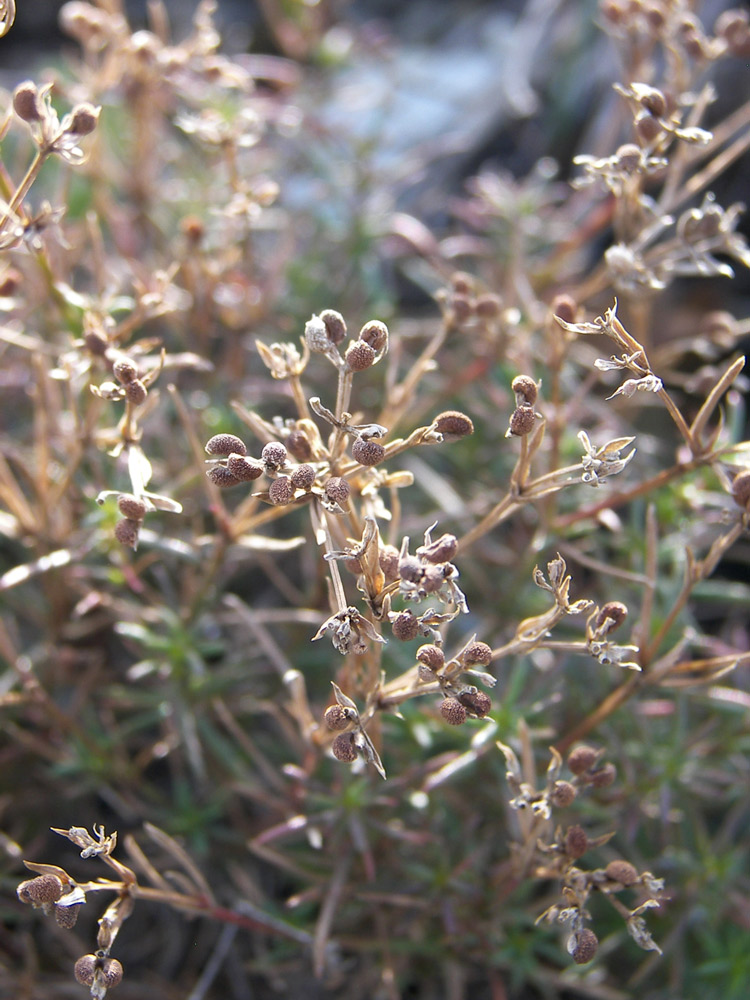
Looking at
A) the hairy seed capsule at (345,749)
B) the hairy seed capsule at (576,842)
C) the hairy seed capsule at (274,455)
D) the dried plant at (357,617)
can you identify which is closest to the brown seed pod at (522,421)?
the dried plant at (357,617)

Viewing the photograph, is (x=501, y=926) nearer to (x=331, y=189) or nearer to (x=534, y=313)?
(x=534, y=313)

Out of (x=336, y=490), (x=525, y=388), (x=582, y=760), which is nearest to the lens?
(x=336, y=490)

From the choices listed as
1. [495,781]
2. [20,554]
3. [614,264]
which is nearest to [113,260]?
[20,554]

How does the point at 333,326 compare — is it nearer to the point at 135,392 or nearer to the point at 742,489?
the point at 135,392

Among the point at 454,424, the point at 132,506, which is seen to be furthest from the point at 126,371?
the point at 454,424

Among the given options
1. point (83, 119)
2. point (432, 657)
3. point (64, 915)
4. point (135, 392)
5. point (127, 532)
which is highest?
point (83, 119)
